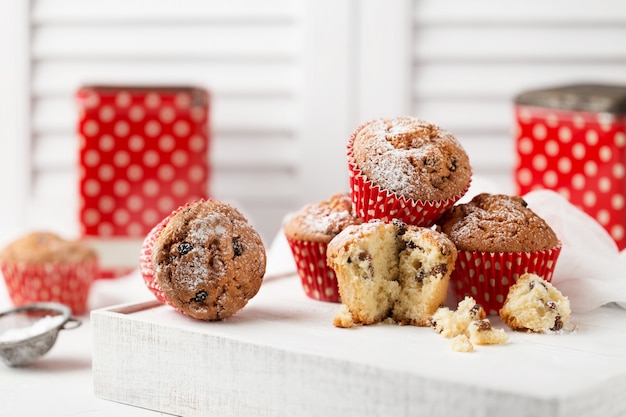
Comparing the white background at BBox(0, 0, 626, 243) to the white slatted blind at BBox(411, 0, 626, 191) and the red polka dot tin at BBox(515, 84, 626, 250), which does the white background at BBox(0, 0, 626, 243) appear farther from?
the red polka dot tin at BBox(515, 84, 626, 250)

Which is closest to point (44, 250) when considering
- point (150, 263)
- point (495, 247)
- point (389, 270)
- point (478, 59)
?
point (150, 263)

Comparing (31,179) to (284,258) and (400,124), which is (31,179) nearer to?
(284,258)

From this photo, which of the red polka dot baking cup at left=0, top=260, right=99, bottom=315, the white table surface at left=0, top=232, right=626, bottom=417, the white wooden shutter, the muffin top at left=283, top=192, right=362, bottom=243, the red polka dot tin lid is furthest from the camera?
the white wooden shutter

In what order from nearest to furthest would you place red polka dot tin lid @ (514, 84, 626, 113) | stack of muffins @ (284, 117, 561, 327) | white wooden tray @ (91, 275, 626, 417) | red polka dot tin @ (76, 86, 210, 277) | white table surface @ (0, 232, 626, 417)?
1. white wooden tray @ (91, 275, 626, 417)
2. white table surface @ (0, 232, 626, 417)
3. stack of muffins @ (284, 117, 561, 327)
4. red polka dot tin lid @ (514, 84, 626, 113)
5. red polka dot tin @ (76, 86, 210, 277)

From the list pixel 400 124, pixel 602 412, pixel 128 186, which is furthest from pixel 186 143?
pixel 602 412

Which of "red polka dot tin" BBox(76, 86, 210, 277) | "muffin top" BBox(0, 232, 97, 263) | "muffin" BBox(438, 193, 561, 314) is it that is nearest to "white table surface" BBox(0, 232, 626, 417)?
"muffin" BBox(438, 193, 561, 314)

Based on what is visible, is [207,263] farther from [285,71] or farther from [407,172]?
[285,71]

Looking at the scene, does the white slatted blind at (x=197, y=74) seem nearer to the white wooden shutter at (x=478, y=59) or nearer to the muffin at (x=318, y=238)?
the white wooden shutter at (x=478, y=59)
